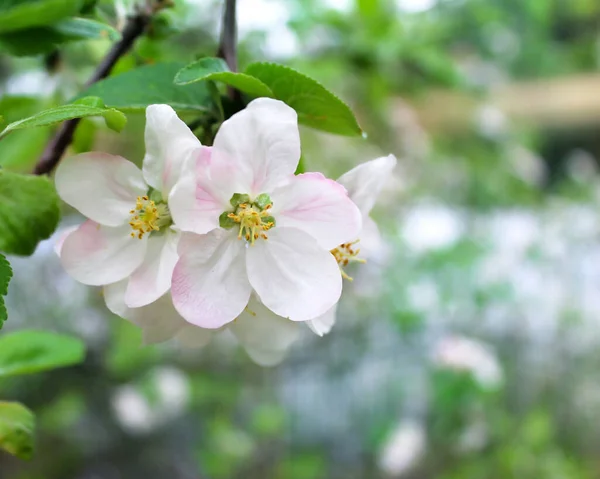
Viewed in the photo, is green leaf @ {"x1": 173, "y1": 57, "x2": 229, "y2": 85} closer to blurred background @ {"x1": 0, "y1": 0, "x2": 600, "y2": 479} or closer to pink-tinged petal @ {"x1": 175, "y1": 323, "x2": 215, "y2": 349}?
pink-tinged petal @ {"x1": 175, "y1": 323, "x2": 215, "y2": 349}

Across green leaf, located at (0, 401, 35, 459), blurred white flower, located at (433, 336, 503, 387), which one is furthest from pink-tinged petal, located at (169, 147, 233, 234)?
blurred white flower, located at (433, 336, 503, 387)

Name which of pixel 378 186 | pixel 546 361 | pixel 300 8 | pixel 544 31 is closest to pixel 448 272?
pixel 546 361

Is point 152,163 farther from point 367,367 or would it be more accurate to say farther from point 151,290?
point 367,367

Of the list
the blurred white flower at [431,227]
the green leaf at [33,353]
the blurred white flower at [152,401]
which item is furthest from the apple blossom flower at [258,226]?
the blurred white flower at [431,227]

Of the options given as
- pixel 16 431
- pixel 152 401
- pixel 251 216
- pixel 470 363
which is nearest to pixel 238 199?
pixel 251 216

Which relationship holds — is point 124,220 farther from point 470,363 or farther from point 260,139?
point 470,363

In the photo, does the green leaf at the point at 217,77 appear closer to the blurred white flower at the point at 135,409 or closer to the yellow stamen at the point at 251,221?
the yellow stamen at the point at 251,221
